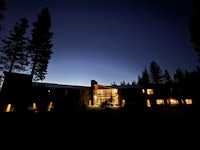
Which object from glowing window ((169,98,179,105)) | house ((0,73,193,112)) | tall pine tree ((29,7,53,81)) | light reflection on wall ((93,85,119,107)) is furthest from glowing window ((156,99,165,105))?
tall pine tree ((29,7,53,81))

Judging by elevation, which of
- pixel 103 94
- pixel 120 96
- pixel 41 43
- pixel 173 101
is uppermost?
pixel 41 43

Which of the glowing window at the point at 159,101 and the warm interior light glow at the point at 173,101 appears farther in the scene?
the glowing window at the point at 159,101

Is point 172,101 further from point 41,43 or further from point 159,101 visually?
point 41,43

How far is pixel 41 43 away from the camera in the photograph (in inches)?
923

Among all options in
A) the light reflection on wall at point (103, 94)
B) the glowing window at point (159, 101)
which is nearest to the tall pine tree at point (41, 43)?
the light reflection on wall at point (103, 94)

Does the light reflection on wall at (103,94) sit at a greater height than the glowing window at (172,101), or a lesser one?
greater

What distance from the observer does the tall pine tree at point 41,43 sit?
74.8 ft

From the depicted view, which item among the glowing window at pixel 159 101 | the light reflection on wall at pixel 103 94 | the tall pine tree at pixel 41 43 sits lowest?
the glowing window at pixel 159 101

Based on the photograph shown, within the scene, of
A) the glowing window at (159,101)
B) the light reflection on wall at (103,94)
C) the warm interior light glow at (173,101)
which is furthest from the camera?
the light reflection on wall at (103,94)

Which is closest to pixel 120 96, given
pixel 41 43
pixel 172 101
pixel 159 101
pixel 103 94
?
pixel 103 94

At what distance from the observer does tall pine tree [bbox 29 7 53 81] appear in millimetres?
22812

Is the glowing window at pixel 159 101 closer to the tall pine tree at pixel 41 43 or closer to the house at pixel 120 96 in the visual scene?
the house at pixel 120 96

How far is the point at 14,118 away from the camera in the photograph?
31.9ft

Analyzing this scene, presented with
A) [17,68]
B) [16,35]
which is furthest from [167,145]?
[16,35]
